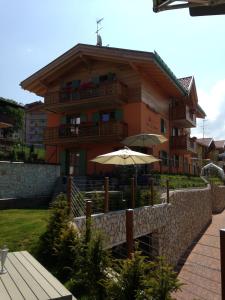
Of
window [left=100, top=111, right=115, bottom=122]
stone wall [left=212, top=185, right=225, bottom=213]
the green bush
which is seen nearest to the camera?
the green bush

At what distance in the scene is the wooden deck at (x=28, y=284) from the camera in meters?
4.84

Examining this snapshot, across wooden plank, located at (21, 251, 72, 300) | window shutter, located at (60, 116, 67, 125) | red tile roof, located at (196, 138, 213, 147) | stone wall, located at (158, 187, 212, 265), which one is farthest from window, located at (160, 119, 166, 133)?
red tile roof, located at (196, 138, 213, 147)

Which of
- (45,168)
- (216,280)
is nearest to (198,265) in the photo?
(216,280)

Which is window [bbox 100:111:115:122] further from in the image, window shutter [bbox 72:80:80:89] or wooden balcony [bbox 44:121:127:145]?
window shutter [bbox 72:80:80:89]

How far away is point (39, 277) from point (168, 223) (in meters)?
10.3

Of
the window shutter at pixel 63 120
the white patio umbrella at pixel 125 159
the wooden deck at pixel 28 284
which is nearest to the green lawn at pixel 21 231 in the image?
the wooden deck at pixel 28 284

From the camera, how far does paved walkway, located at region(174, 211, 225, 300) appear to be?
12573mm

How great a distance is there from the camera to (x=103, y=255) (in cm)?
623

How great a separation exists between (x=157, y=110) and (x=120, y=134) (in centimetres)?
603

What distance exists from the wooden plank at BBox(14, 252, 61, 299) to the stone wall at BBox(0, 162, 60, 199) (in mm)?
10339

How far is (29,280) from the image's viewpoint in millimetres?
5492

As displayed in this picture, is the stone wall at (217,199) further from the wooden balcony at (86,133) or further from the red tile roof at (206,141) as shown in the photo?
the red tile roof at (206,141)

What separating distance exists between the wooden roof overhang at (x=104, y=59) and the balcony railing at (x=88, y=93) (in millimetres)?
1831

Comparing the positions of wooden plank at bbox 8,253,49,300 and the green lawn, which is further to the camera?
the green lawn
